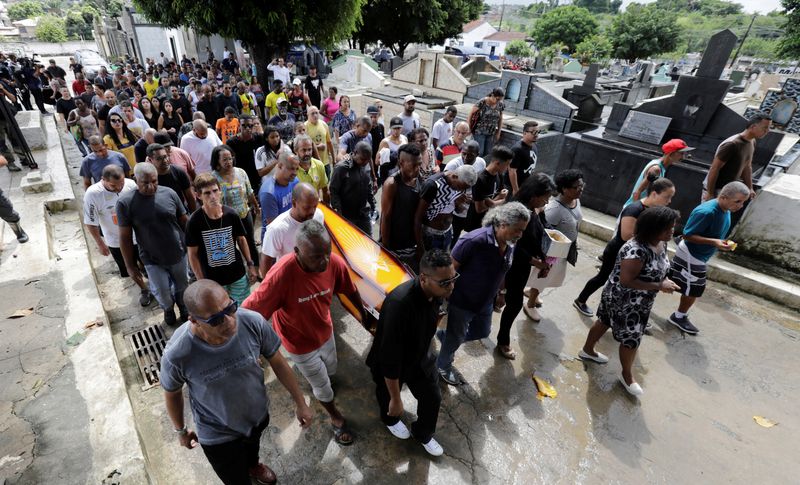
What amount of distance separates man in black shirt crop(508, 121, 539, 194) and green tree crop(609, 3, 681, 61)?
154 feet

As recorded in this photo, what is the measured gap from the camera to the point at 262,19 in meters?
10.8

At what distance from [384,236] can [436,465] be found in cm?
206

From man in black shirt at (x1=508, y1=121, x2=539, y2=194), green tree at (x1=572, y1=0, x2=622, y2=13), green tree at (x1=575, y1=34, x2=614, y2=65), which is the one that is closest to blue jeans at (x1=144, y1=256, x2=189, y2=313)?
man in black shirt at (x1=508, y1=121, x2=539, y2=194)

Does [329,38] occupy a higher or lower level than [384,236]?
higher

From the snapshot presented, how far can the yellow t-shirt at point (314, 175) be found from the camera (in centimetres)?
440

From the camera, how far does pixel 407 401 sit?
337 cm

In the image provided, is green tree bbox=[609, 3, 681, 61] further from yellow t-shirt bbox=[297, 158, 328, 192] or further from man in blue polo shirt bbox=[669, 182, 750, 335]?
yellow t-shirt bbox=[297, 158, 328, 192]

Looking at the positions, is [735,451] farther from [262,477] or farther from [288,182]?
[288,182]

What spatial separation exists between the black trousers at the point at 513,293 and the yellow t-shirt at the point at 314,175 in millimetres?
2418

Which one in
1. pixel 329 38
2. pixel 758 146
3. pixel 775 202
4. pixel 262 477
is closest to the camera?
pixel 262 477

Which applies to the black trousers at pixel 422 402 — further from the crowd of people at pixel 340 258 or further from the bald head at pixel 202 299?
the bald head at pixel 202 299

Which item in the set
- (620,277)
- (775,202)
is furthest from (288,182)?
(775,202)

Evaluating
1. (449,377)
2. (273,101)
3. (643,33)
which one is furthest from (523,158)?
(643,33)

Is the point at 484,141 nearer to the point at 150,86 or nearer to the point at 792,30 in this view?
the point at 150,86
